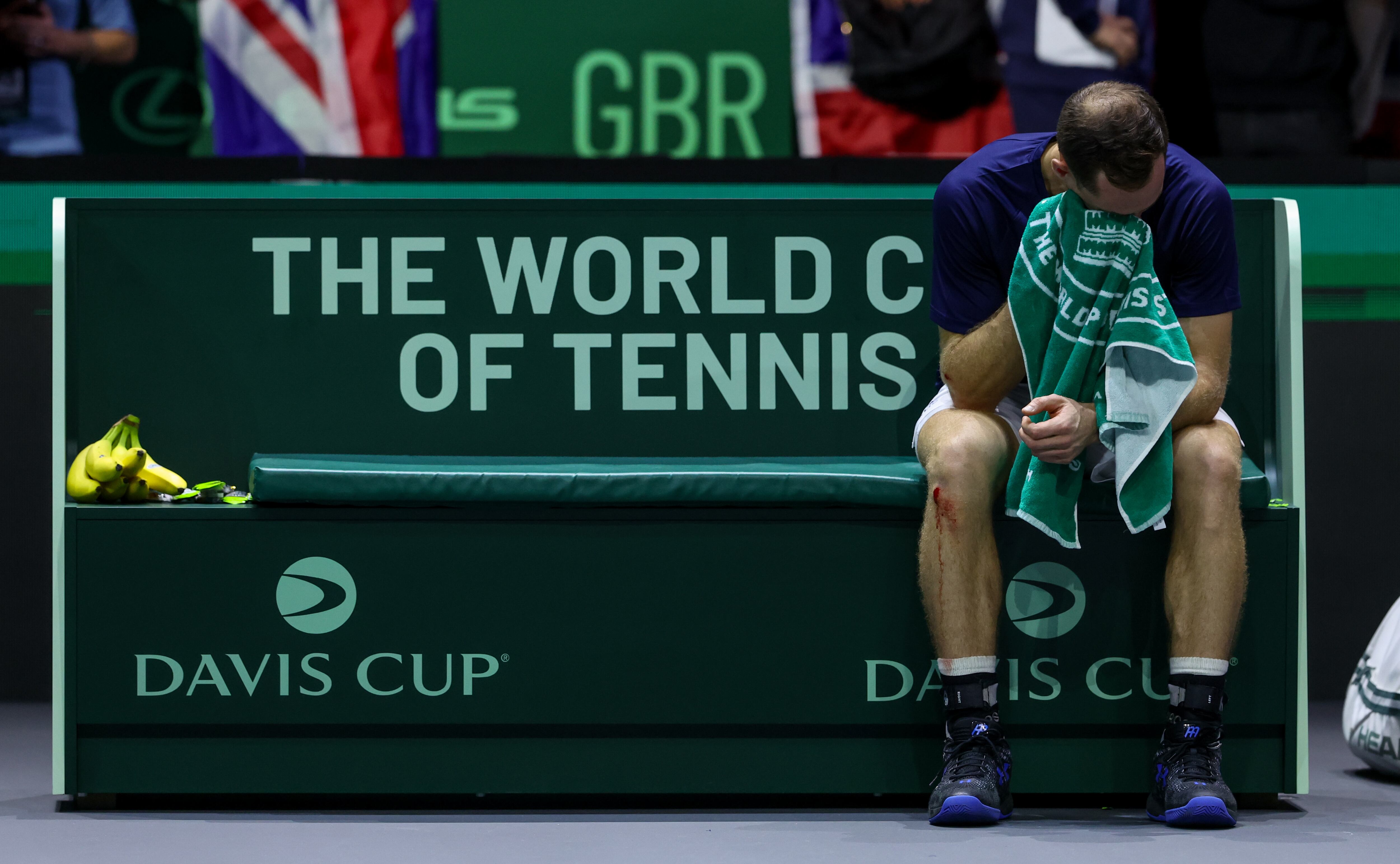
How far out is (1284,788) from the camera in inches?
96.5

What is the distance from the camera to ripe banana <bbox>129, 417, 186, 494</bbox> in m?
2.52

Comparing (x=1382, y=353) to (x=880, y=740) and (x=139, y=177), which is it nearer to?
(x=880, y=740)

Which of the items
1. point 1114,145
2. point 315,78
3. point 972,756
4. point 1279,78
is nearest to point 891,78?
point 1279,78

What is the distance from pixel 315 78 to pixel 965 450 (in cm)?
196

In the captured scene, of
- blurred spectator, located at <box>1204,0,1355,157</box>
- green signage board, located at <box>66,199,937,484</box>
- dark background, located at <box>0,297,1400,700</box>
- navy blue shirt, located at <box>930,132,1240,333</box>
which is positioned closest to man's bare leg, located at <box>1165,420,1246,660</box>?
navy blue shirt, located at <box>930,132,1240,333</box>

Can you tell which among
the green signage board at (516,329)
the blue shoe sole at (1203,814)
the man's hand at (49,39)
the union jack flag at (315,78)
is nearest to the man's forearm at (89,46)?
the man's hand at (49,39)

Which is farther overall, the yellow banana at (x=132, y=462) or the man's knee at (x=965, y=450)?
the yellow banana at (x=132, y=462)

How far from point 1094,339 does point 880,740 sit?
66 centimetres

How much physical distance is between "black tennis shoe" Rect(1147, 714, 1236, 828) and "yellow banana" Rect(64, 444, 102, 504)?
1.59m

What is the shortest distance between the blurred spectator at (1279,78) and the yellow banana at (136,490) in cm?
242

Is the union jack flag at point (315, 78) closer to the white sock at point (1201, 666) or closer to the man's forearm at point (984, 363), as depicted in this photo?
the man's forearm at point (984, 363)

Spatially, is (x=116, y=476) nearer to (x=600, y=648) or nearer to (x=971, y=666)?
(x=600, y=648)

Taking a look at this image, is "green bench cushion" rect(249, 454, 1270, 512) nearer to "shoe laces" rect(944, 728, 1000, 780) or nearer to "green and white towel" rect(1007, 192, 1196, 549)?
"green and white towel" rect(1007, 192, 1196, 549)

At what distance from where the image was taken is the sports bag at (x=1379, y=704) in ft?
9.03
